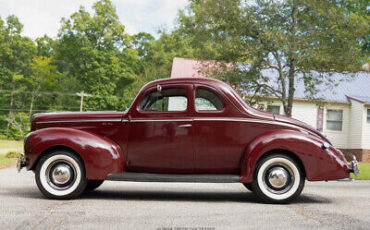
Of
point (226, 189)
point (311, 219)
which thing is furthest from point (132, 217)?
point (226, 189)

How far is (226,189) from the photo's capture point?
322 inches

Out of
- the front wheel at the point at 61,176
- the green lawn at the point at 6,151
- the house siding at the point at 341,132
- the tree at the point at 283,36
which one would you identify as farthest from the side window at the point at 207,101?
the house siding at the point at 341,132

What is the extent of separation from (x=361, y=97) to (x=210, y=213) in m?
25.0

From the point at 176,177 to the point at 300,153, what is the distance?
6.42 ft

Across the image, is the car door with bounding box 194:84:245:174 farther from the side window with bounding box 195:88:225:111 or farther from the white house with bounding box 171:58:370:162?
the white house with bounding box 171:58:370:162

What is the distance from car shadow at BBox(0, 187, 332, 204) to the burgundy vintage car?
1.53ft

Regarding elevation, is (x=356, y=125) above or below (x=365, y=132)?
above

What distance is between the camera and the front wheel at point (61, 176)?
6.06 metres

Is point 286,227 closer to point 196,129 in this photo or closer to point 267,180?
point 267,180

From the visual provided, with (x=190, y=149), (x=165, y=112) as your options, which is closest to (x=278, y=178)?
(x=190, y=149)

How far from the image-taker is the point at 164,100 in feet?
21.5

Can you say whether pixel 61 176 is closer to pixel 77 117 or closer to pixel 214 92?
pixel 77 117

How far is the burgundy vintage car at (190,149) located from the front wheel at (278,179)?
15mm

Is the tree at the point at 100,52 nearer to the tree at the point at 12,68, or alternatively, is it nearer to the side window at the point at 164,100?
the tree at the point at 12,68
